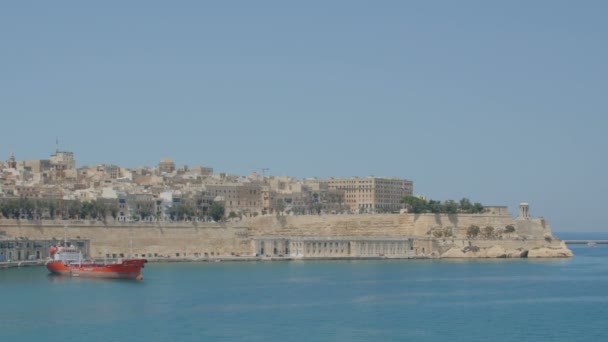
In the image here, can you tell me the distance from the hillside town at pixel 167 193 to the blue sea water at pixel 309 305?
11974 millimetres

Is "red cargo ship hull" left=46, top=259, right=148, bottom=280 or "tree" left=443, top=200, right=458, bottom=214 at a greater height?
"tree" left=443, top=200, right=458, bottom=214

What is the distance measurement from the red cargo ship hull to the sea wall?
945 cm

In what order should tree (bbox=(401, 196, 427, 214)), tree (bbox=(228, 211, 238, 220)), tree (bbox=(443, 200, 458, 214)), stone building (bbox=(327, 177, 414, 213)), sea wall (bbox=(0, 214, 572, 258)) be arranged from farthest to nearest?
stone building (bbox=(327, 177, 414, 213)) < tree (bbox=(228, 211, 238, 220)) < tree (bbox=(401, 196, 427, 214)) < tree (bbox=(443, 200, 458, 214)) < sea wall (bbox=(0, 214, 572, 258))

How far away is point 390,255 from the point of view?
72.5 metres

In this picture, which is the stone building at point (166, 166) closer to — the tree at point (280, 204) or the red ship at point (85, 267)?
the tree at point (280, 204)

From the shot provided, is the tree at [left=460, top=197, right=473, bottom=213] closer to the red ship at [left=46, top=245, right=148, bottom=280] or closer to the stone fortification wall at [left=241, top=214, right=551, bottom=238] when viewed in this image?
the stone fortification wall at [left=241, top=214, right=551, bottom=238]

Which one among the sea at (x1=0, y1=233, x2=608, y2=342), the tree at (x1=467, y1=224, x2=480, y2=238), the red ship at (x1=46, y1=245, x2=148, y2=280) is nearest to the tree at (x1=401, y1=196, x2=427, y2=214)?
the tree at (x1=467, y1=224, x2=480, y2=238)

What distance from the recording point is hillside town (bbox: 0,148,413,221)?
7225 cm

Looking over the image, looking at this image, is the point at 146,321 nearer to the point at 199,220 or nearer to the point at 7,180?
the point at 199,220

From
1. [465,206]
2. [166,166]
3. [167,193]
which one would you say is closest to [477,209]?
[465,206]

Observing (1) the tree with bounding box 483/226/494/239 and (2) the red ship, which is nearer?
(2) the red ship

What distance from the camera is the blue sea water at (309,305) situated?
3366 centimetres

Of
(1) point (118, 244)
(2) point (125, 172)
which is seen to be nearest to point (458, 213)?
(1) point (118, 244)

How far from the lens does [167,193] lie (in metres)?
82.4
